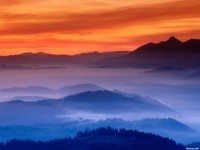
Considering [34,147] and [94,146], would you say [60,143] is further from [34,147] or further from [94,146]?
[94,146]

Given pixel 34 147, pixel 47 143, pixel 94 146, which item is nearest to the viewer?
pixel 94 146

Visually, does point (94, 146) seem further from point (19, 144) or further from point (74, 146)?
point (19, 144)

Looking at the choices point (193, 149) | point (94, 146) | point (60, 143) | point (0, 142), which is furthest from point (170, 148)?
point (0, 142)

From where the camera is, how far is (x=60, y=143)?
195875 millimetres

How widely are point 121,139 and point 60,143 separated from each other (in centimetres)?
2351

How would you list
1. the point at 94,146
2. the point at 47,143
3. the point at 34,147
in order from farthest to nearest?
the point at 47,143
the point at 34,147
the point at 94,146

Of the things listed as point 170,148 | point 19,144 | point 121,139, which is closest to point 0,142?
point 19,144

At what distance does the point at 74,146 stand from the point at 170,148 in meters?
25.0

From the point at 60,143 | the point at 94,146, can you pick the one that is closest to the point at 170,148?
the point at 94,146

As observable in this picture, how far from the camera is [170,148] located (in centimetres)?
17875

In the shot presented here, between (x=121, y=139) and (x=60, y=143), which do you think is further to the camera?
(x=60, y=143)

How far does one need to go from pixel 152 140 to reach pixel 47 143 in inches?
1196

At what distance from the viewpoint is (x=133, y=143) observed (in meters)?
179

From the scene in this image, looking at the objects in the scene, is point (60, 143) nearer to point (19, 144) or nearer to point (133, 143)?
point (19, 144)
